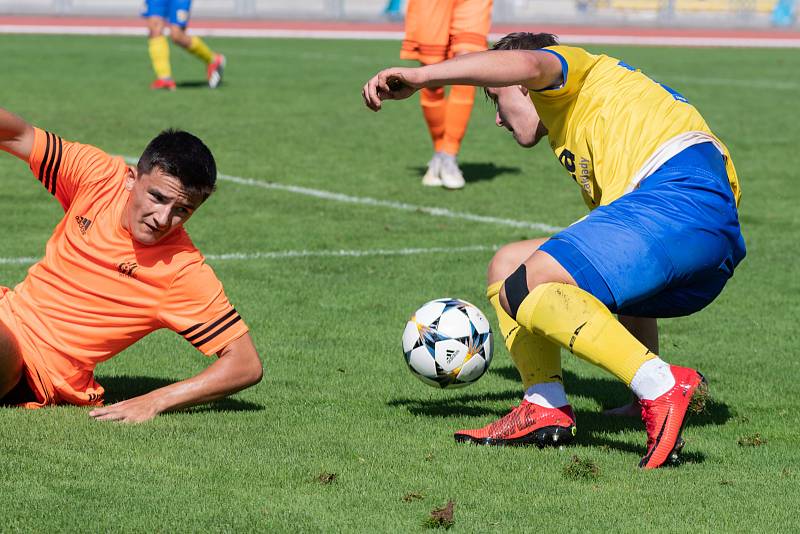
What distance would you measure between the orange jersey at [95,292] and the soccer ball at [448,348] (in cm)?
70

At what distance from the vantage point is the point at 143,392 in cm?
Result: 539

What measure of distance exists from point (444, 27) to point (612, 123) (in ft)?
19.9

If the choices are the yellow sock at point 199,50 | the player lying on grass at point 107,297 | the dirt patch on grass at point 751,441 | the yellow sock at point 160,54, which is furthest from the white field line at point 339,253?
the yellow sock at point 199,50

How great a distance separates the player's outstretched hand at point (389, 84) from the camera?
412 centimetres

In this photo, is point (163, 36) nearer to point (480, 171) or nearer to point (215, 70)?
point (215, 70)

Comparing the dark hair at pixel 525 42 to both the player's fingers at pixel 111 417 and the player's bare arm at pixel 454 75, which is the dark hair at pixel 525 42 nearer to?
the player's bare arm at pixel 454 75

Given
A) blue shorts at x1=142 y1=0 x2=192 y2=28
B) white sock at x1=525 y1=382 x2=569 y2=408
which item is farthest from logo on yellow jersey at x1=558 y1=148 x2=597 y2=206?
blue shorts at x1=142 y1=0 x2=192 y2=28

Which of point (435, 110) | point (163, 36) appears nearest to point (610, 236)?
point (435, 110)

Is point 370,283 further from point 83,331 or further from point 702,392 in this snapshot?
point 702,392

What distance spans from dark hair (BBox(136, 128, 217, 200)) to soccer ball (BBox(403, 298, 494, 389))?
1.03 m

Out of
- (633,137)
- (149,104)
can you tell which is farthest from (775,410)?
(149,104)

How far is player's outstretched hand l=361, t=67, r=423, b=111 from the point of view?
13.5 ft

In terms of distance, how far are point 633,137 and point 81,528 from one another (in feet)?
7.50

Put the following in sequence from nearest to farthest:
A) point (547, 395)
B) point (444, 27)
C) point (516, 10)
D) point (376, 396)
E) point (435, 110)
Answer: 1. point (547, 395)
2. point (376, 396)
3. point (444, 27)
4. point (435, 110)
5. point (516, 10)
